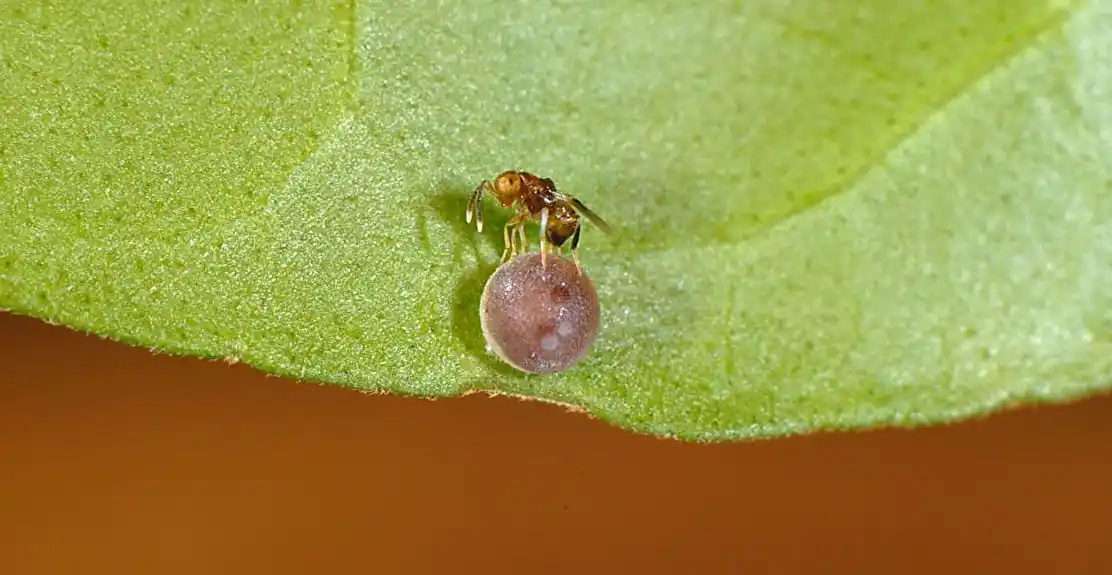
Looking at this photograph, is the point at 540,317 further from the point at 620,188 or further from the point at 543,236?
the point at 620,188

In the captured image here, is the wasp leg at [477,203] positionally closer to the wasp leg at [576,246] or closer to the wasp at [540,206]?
the wasp at [540,206]

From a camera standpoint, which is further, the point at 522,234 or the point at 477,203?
the point at 522,234

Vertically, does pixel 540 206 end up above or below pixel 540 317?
above

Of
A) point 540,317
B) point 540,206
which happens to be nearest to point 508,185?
point 540,206

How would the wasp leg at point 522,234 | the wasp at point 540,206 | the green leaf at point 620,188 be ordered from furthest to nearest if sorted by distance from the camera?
the wasp leg at point 522,234, the wasp at point 540,206, the green leaf at point 620,188

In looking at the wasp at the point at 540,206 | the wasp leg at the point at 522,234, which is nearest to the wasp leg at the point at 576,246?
the wasp at the point at 540,206

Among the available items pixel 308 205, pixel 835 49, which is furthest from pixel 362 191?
pixel 835 49

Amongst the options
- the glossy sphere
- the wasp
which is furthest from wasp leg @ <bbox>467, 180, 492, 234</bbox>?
the glossy sphere
